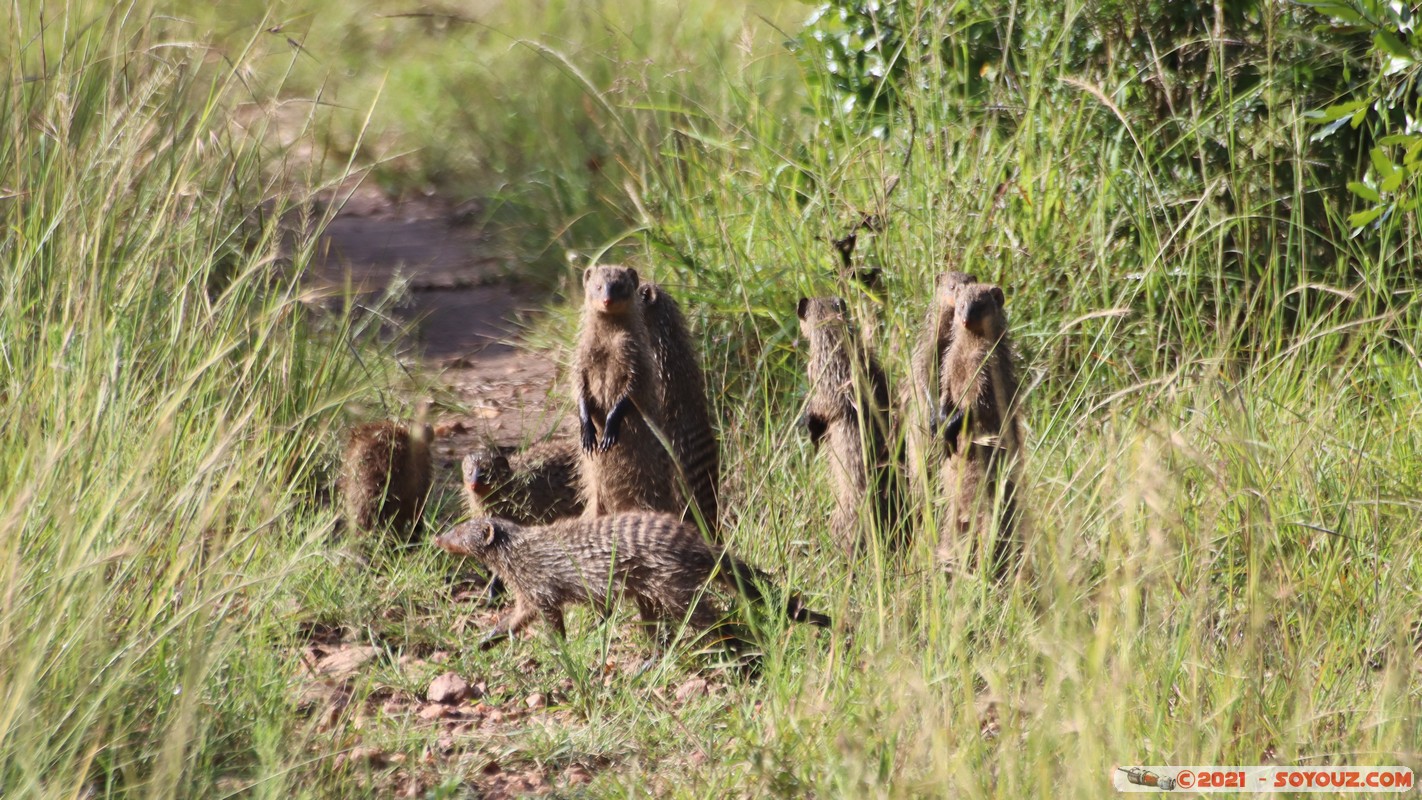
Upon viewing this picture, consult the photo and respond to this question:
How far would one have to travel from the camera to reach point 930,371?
4156 millimetres

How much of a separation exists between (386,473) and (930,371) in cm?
176

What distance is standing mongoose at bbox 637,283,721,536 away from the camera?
4.64m

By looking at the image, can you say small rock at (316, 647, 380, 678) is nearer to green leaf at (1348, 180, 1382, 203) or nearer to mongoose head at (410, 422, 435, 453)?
mongoose head at (410, 422, 435, 453)

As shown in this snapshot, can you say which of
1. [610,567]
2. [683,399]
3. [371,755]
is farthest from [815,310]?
[371,755]

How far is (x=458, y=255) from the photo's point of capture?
748 cm

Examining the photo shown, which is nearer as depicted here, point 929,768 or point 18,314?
point 929,768

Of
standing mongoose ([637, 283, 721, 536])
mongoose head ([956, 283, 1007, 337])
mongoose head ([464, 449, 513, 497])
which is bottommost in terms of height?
mongoose head ([464, 449, 513, 497])

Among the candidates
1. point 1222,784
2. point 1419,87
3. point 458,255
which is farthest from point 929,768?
point 458,255

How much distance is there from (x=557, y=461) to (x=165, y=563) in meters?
1.94

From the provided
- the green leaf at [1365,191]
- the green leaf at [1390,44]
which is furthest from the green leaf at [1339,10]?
the green leaf at [1365,191]

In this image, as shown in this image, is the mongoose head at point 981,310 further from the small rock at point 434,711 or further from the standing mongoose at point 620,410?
the small rock at point 434,711

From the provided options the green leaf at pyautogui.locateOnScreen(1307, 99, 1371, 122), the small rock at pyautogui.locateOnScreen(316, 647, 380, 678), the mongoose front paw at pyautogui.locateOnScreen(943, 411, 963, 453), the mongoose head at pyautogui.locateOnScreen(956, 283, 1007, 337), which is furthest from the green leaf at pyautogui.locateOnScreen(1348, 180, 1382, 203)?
the small rock at pyautogui.locateOnScreen(316, 647, 380, 678)

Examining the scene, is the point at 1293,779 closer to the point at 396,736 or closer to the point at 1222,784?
the point at 1222,784

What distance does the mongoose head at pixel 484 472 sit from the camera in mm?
4520
